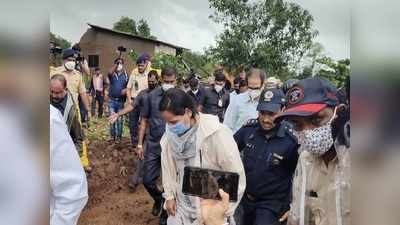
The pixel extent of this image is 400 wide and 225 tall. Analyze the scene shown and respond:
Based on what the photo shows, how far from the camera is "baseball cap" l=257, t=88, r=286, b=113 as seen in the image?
2416mm

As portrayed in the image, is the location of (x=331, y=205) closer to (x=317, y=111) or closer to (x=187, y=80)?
(x=317, y=111)

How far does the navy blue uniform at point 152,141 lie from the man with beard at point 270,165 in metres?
1.33

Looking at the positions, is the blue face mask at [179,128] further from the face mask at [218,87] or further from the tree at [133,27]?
the face mask at [218,87]

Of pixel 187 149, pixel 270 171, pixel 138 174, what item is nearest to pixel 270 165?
pixel 270 171

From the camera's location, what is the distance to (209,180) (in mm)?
1566

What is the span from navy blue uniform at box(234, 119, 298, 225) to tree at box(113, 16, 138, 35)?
2.62 feet

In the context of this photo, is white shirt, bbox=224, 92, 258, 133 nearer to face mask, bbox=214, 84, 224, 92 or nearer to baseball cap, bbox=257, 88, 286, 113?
baseball cap, bbox=257, 88, 286, 113

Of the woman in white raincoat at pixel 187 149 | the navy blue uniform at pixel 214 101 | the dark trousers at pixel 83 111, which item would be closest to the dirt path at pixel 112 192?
the dark trousers at pixel 83 111

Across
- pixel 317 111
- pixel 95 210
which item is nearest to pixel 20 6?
pixel 317 111

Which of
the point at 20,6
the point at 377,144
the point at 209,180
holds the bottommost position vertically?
the point at 209,180

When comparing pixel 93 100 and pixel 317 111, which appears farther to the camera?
pixel 93 100

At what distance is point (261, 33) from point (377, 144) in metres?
1.29

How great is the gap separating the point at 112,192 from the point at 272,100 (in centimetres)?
201

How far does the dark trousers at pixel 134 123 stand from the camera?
399 cm
